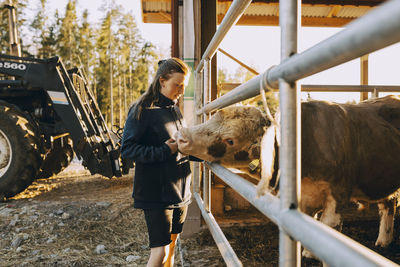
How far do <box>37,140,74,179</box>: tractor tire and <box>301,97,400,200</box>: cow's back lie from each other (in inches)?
245

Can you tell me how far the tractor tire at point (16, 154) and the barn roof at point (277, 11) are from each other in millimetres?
3160

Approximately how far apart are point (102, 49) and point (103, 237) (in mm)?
35442

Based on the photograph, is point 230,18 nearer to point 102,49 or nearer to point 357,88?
point 357,88

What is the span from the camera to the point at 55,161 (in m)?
6.99

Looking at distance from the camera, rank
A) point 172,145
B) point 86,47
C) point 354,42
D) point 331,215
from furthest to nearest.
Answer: point 86,47 < point 172,145 < point 331,215 < point 354,42

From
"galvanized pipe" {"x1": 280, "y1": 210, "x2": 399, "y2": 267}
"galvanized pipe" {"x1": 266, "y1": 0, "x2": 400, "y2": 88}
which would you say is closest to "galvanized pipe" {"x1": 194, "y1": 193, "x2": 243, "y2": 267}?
"galvanized pipe" {"x1": 280, "y1": 210, "x2": 399, "y2": 267}

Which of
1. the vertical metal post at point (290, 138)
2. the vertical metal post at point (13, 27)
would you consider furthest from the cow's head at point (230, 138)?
the vertical metal post at point (13, 27)

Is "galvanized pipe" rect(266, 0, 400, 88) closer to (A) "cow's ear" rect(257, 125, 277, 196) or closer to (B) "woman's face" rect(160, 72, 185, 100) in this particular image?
(A) "cow's ear" rect(257, 125, 277, 196)

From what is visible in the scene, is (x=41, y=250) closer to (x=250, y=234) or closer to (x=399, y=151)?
(x=250, y=234)

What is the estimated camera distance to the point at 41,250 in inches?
→ 131

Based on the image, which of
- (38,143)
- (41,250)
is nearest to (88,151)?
(38,143)

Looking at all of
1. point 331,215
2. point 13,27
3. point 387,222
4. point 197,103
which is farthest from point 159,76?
point 13,27

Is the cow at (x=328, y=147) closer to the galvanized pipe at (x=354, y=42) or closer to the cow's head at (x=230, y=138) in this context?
the cow's head at (x=230, y=138)

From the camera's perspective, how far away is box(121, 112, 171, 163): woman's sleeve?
1864 mm
